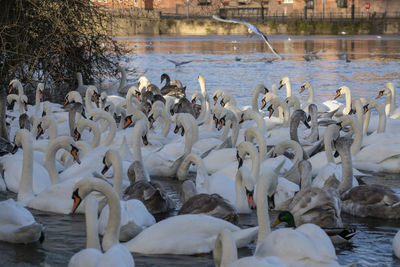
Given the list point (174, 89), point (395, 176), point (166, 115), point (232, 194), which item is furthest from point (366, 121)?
point (174, 89)

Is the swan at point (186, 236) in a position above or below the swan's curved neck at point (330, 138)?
below

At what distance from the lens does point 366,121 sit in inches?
436

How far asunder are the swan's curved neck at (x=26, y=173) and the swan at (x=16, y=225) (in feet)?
4.24

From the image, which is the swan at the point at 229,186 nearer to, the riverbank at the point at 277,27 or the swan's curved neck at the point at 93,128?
the swan's curved neck at the point at 93,128

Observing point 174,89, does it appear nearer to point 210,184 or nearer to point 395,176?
point 395,176

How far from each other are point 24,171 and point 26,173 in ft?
0.10

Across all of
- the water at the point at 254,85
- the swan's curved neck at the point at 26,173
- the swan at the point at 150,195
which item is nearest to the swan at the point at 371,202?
the water at the point at 254,85

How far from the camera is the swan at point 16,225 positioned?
6.07 metres

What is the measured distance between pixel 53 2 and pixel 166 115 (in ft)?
7.67

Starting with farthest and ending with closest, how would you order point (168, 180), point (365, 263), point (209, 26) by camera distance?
1. point (209, 26)
2. point (168, 180)
3. point (365, 263)

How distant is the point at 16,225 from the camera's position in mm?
6074

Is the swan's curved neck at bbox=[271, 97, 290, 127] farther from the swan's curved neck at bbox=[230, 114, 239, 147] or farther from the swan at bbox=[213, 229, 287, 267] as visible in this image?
the swan at bbox=[213, 229, 287, 267]

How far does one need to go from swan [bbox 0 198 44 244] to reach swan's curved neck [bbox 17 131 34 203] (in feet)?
4.24

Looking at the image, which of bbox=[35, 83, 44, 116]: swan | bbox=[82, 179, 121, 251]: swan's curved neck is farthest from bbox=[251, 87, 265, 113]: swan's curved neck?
bbox=[82, 179, 121, 251]: swan's curved neck
